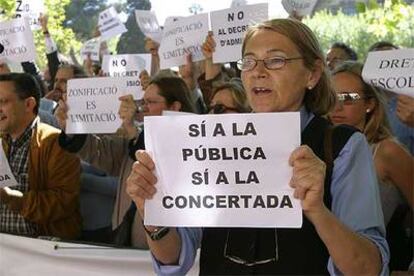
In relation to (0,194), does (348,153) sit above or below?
above

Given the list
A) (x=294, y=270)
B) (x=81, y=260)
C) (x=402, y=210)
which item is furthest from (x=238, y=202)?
(x=81, y=260)

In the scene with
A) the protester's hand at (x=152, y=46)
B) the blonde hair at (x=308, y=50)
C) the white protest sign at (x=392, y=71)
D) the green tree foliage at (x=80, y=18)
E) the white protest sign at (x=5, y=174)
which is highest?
the blonde hair at (x=308, y=50)

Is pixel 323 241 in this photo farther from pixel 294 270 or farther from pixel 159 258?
pixel 159 258

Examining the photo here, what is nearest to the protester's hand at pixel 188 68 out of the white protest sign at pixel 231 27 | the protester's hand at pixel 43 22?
the white protest sign at pixel 231 27

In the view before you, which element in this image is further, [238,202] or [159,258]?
[159,258]

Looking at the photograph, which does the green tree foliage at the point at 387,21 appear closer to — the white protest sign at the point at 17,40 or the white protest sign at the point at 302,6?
the white protest sign at the point at 302,6

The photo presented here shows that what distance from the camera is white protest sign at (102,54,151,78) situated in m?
4.24

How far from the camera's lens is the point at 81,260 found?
280 cm

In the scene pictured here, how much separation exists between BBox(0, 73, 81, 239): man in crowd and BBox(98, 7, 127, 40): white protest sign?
7.79 feet

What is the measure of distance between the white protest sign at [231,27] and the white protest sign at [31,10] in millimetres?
1883

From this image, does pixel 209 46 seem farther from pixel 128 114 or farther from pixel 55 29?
pixel 55 29

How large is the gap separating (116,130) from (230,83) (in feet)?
2.02

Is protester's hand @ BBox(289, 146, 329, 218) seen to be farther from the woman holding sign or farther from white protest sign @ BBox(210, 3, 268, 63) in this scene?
white protest sign @ BBox(210, 3, 268, 63)

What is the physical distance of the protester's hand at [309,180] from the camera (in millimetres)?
1437
